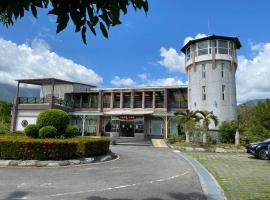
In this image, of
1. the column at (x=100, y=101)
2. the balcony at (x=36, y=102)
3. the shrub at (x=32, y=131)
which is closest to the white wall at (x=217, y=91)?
the column at (x=100, y=101)

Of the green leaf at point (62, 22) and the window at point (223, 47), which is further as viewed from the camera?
the window at point (223, 47)

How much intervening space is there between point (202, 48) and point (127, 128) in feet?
47.3

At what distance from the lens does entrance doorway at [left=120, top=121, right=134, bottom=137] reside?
36656mm

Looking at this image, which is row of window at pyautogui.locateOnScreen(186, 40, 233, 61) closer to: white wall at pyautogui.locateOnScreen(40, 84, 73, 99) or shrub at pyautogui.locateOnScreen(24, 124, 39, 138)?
white wall at pyautogui.locateOnScreen(40, 84, 73, 99)

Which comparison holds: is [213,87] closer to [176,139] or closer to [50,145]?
[176,139]

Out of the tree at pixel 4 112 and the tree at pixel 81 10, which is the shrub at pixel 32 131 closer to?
the tree at pixel 81 10

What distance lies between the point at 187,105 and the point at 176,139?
8.26 m

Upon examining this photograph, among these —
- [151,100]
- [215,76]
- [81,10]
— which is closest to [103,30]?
[81,10]

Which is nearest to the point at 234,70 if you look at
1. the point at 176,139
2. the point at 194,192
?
the point at 176,139

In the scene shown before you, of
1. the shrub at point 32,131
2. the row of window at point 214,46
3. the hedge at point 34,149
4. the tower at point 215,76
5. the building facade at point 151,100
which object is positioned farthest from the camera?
the row of window at point 214,46

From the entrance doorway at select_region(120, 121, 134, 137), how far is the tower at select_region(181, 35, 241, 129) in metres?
9.12

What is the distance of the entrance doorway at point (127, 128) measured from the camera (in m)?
36.7

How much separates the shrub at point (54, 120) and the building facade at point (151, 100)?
643 inches

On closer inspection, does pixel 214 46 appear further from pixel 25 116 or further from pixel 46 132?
pixel 25 116
